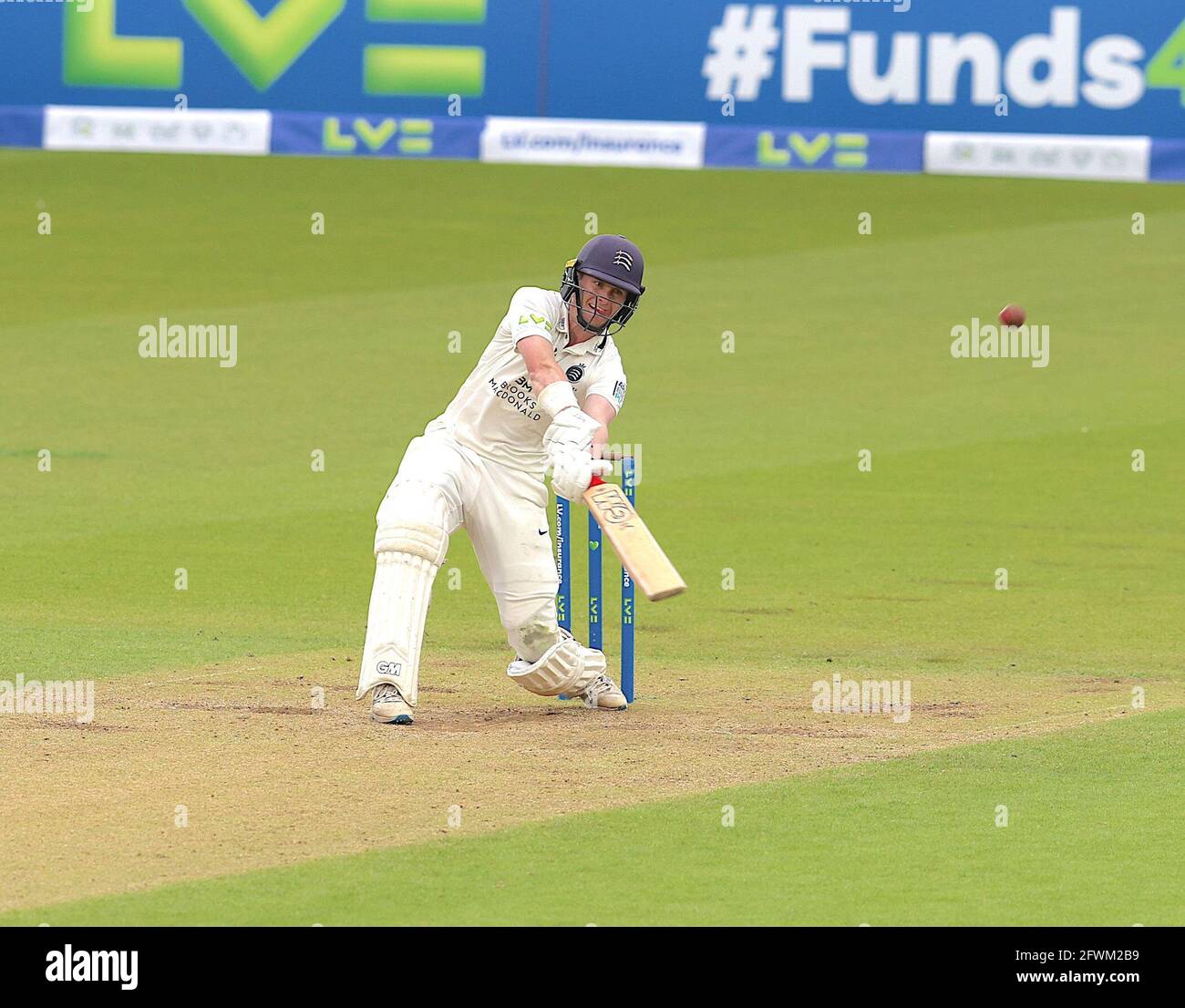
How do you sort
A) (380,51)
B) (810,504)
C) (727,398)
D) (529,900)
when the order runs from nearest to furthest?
(529,900), (810,504), (727,398), (380,51)

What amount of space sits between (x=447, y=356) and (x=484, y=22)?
570cm

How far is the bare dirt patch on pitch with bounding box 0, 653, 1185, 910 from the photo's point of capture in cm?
737

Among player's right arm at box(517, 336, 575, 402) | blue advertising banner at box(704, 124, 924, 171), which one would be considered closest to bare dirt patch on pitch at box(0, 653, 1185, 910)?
player's right arm at box(517, 336, 575, 402)

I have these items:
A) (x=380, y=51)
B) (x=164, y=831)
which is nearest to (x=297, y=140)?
(x=380, y=51)

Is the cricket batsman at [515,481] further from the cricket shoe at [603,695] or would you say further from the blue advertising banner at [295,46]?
the blue advertising banner at [295,46]

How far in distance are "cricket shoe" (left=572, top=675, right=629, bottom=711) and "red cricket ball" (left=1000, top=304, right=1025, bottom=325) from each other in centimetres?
1403

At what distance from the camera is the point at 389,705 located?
9148mm

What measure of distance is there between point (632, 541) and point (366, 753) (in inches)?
54.2

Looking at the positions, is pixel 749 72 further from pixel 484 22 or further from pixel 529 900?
pixel 529 900

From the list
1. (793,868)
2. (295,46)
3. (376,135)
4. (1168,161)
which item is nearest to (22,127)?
(295,46)

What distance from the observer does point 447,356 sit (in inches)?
868

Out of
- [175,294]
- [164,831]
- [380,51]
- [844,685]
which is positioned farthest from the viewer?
[380,51]

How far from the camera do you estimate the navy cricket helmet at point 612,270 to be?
368 inches

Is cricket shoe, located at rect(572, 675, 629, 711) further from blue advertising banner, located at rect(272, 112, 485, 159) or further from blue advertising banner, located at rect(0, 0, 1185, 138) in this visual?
blue advertising banner, located at rect(272, 112, 485, 159)
